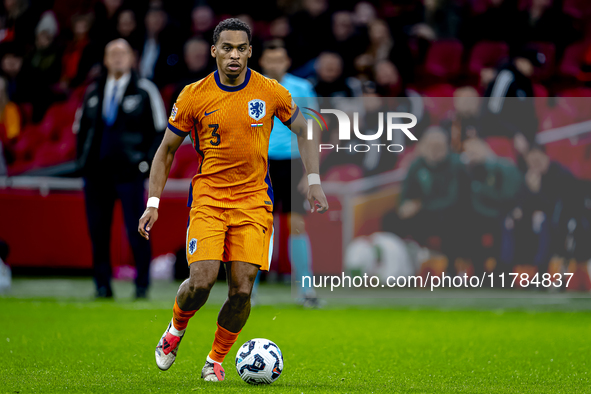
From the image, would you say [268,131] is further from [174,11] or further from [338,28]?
[174,11]

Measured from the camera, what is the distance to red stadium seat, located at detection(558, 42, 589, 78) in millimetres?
12027

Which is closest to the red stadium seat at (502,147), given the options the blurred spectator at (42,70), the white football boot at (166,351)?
the white football boot at (166,351)

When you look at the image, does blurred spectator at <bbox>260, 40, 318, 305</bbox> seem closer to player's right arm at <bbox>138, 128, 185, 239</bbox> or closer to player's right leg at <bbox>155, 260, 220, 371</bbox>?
player's right arm at <bbox>138, 128, 185, 239</bbox>

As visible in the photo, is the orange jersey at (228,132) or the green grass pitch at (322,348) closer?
the green grass pitch at (322,348)

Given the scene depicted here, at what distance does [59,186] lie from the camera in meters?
10.9

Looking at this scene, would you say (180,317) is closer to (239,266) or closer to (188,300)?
(188,300)

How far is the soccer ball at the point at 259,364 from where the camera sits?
439 centimetres

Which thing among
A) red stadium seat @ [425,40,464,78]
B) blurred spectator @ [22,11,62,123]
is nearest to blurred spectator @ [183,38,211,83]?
blurred spectator @ [22,11,62,123]

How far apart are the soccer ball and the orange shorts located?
0.44 meters

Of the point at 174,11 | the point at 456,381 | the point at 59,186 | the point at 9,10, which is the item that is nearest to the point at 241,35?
the point at 456,381

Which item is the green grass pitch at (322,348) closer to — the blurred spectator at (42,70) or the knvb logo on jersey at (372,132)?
the knvb logo on jersey at (372,132)

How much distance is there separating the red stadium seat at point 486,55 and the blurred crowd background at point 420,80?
0.02 m

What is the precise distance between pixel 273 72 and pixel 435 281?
2692 millimetres

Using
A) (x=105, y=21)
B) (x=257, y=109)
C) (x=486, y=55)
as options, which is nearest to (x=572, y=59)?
(x=486, y=55)
